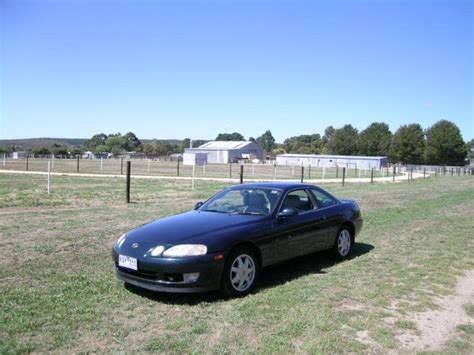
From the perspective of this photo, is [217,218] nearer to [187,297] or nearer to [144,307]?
[187,297]

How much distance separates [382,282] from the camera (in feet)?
20.5

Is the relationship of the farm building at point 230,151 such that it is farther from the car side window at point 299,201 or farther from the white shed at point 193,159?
the car side window at point 299,201

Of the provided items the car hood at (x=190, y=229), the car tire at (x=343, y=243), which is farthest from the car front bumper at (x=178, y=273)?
the car tire at (x=343, y=243)

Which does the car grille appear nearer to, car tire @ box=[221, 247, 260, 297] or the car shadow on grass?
the car shadow on grass

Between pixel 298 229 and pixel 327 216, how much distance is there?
3.11 ft

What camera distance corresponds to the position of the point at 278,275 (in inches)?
258

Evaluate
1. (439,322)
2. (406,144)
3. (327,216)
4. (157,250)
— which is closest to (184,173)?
(327,216)

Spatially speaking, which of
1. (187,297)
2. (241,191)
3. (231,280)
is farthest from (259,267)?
(241,191)

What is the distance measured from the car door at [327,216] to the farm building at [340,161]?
88.3m

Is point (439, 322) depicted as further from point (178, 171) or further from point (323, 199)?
point (178, 171)

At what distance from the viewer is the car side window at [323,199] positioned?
7.53 m

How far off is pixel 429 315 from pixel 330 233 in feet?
8.27

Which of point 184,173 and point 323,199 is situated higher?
point 323,199

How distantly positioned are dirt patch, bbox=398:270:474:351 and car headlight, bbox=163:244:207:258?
2196mm
